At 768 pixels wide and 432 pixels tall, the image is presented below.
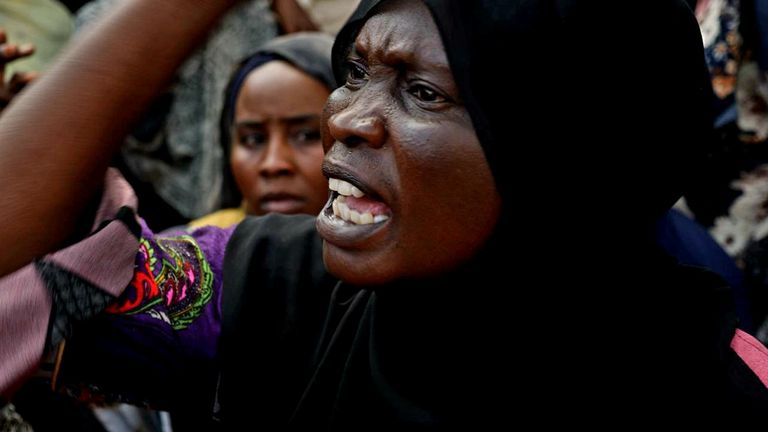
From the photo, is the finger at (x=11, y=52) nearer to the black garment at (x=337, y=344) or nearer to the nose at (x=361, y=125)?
the black garment at (x=337, y=344)

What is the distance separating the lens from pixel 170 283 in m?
1.55

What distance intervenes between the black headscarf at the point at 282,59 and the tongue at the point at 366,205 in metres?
1.71

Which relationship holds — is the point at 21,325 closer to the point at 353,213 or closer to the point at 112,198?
the point at 112,198

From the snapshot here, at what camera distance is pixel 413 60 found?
1388 millimetres

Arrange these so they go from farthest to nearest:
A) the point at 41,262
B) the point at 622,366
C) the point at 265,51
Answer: the point at 265,51
the point at 622,366
the point at 41,262

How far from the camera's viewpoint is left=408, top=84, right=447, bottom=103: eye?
1.38 metres

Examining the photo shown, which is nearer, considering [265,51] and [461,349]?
[461,349]

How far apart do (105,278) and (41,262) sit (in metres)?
0.10

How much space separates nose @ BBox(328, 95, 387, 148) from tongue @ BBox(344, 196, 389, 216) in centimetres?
9

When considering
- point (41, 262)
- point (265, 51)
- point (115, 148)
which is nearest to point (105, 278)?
point (41, 262)

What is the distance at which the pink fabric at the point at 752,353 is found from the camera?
4.88 ft

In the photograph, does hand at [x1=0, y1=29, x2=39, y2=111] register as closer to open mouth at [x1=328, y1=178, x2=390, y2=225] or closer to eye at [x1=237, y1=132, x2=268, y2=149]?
eye at [x1=237, y1=132, x2=268, y2=149]

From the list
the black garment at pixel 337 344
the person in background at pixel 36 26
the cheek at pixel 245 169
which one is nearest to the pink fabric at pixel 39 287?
the black garment at pixel 337 344

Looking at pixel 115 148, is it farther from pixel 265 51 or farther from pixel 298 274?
pixel 265 51
